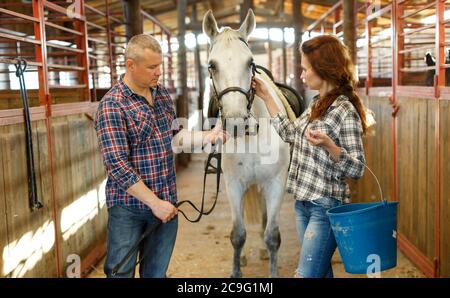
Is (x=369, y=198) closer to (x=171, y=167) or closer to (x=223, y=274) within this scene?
(x=223, y=274)

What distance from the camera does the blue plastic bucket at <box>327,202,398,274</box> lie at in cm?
184

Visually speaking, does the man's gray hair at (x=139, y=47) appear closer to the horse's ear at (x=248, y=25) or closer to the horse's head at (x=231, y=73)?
the horse's head at (x=231, y=73)

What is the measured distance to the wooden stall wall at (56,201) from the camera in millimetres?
2584

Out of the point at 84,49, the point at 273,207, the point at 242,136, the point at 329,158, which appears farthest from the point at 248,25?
the point at 84,49

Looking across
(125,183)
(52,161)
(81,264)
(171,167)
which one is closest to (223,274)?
(81,264)

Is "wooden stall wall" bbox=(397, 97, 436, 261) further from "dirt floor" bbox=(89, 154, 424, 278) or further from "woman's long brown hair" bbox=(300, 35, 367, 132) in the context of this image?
"woman's long brown hair" bbox=(300, 35, 367, 132)

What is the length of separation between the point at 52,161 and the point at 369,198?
3.29 m

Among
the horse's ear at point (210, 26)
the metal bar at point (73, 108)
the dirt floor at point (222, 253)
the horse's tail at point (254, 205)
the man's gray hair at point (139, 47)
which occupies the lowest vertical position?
the dirt floor at point (222, 253)

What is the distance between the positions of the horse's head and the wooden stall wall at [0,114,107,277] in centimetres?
119

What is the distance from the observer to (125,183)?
1.89 m

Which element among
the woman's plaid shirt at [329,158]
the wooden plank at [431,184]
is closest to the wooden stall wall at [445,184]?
the wooden plank at [431,184]

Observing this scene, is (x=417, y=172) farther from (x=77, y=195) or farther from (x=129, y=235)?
(x=77, y=195)

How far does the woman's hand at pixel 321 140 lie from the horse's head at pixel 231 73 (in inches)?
31.6

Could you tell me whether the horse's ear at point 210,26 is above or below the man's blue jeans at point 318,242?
above
